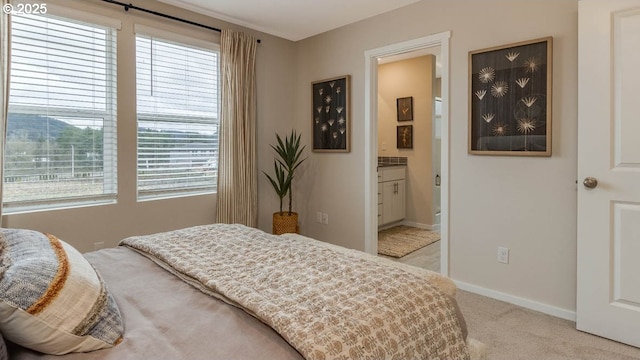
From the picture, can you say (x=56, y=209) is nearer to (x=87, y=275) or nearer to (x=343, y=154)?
(x=87, y=275)

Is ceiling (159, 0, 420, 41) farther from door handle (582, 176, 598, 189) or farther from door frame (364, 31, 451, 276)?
door handle (582, 176, 598, 189)

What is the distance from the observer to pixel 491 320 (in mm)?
2508

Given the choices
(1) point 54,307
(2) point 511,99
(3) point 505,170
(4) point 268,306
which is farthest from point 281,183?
(1) point 54,307

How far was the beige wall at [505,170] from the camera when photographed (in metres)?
2.49

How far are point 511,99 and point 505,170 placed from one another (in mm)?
503

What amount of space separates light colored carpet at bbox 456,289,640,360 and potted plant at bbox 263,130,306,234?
1783 mm

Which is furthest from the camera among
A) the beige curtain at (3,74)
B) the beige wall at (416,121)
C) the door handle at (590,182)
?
the beige wall at (416,121)

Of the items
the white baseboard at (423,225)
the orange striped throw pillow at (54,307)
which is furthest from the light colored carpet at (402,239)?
the orange striped throw pillow at (54,307)

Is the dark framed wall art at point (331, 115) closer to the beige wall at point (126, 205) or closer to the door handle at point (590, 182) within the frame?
the beige wall at point (126, 205)

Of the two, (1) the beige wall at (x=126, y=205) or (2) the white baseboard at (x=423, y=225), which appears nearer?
(1) the beige wall at (x=126, y=205)

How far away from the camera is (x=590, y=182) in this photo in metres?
2.25

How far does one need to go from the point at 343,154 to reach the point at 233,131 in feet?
3.65

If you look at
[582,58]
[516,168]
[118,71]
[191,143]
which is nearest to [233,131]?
[191,143]

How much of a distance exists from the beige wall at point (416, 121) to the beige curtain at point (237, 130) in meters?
2.44
